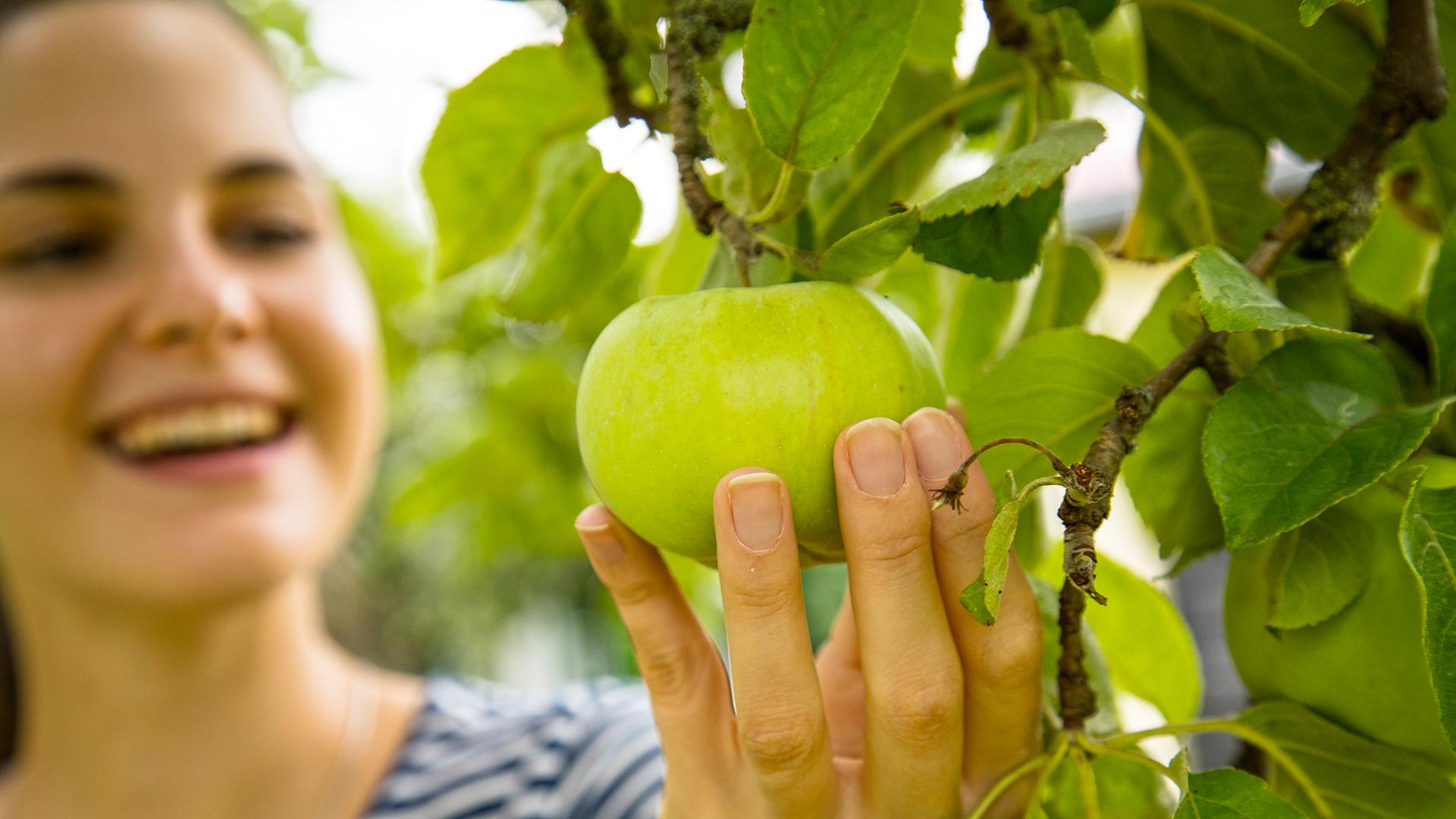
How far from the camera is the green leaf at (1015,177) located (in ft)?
1.05

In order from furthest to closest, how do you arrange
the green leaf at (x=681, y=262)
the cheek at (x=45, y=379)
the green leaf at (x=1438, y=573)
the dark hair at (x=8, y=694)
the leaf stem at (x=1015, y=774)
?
the dark hair at (x=8, y=694)
the cheek at (x=45, y=379)
the green leaf at (x=681, y=262)
the leaf stem at (x=1015, y=774)
the green leaf at (x=1438, y=573)

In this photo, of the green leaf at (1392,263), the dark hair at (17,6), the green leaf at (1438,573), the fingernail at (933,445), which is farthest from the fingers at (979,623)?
the dark hair at (17,6)

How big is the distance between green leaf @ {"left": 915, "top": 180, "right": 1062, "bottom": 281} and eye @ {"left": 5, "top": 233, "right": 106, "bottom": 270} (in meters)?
0.92

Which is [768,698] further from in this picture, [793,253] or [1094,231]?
[1094,231]

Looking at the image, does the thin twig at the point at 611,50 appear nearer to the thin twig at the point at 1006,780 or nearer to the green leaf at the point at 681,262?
the green leaf at the point at 681,262

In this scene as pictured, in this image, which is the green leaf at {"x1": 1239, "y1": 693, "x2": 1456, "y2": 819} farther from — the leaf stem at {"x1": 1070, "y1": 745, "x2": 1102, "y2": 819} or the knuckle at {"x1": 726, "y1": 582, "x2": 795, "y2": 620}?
the knuckle at {"x1": 726, "y1": 582, "x2": 795, "y2": 620}

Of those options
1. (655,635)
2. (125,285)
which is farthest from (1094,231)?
(655,635)

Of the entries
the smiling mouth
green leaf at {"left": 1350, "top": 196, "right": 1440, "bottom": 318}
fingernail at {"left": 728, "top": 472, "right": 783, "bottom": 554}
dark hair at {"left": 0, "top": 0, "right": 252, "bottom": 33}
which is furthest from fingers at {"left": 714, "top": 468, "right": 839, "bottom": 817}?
dark hair at {"left": 0, "top": 0, "right": 252, "bottom": 33}

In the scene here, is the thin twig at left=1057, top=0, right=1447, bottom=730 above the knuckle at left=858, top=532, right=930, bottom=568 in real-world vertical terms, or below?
above

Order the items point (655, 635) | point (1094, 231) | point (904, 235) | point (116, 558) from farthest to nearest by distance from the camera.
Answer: point (1094, 231), point (116, 558), point (655, 635), point (904, 235)

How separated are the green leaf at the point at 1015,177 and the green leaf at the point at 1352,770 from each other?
0.22 metres

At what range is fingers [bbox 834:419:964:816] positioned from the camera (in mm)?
327

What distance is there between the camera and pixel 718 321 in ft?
1.10

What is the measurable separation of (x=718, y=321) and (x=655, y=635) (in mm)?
168
